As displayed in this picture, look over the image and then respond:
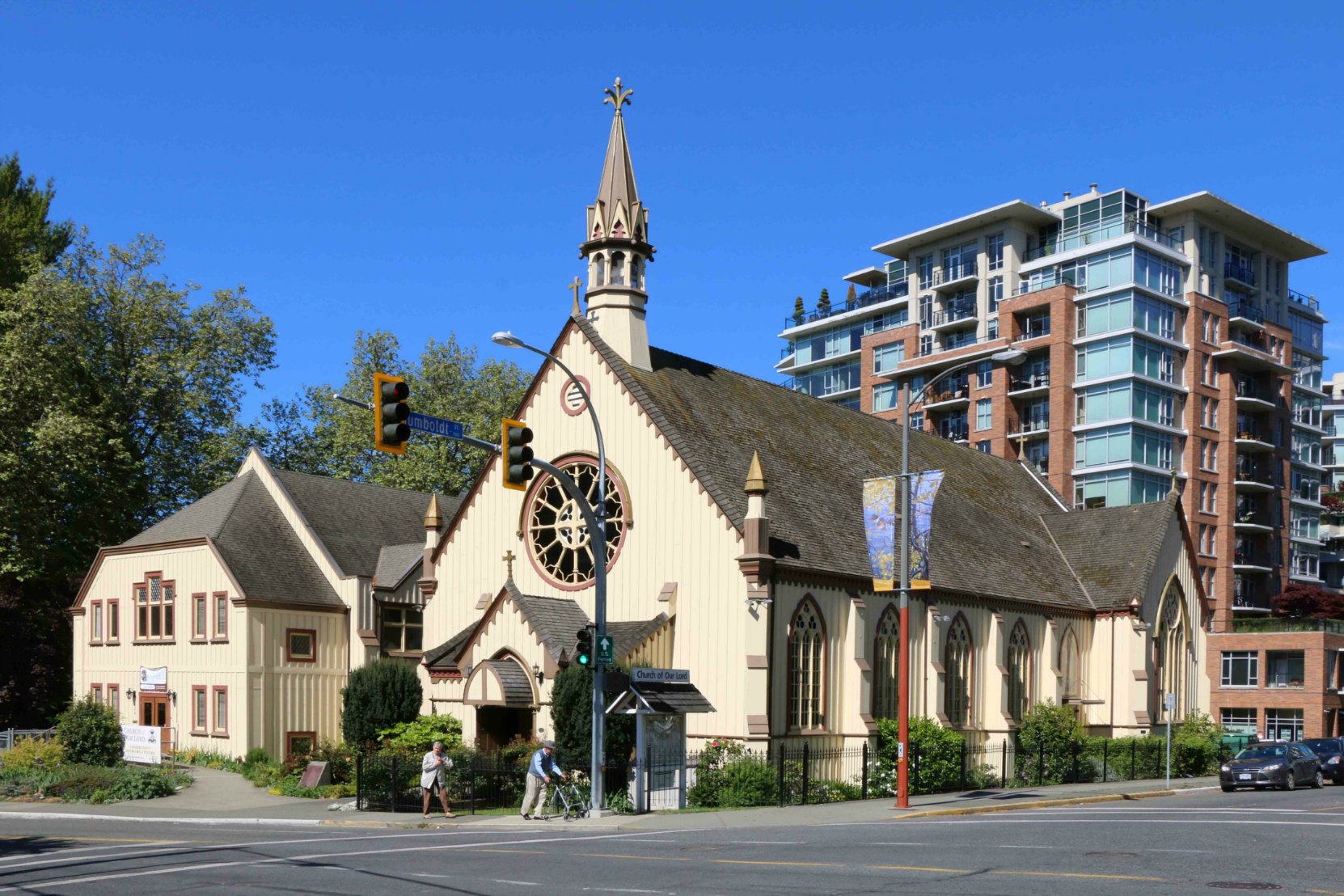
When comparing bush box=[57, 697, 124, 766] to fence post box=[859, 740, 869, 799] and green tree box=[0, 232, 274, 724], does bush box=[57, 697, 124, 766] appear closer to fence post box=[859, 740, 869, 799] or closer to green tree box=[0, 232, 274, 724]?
green tree box=[0, 232, 274, 724]

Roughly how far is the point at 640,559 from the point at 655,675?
7.75m

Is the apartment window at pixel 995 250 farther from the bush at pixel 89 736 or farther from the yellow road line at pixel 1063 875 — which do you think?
the yellow road line at pixel 1063 875

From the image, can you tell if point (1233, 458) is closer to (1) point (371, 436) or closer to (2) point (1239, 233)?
Result: (2) point (1239, 233)

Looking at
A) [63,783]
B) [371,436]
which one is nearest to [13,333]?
[371,436]

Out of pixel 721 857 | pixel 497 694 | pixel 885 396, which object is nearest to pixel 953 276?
pixel 885 396

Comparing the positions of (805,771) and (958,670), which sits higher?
(958,670)

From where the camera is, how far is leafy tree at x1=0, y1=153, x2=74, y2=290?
5794 cm

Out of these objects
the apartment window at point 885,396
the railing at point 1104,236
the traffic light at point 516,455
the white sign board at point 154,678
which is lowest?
the white sign board at point 154,678

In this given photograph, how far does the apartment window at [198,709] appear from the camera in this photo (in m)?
43.1

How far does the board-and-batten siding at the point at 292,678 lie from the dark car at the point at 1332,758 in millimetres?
29141

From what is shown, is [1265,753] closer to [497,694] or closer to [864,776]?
[864,776]

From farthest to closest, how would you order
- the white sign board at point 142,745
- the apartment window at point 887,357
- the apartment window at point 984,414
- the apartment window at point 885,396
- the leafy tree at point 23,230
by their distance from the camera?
the apartment window at point 887,357
the apartment window at point 885,396
the apartment window at point 984,414
the leafy tree at point 23,230
the white sign board at point 142,745

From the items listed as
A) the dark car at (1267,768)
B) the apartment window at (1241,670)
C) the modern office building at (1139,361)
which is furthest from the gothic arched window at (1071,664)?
the modern office building at (1139,361)

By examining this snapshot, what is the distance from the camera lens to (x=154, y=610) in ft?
149
